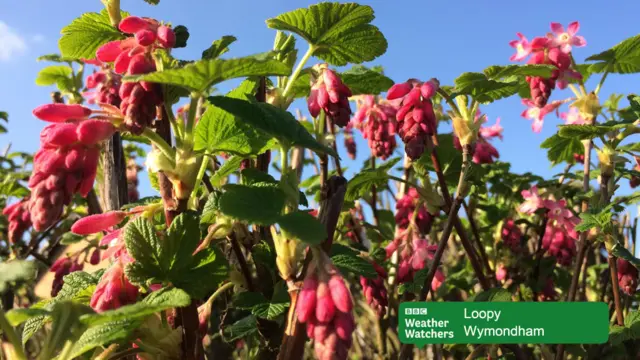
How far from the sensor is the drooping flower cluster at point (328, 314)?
0.82 meters

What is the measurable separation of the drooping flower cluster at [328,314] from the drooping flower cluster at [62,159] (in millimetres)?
408

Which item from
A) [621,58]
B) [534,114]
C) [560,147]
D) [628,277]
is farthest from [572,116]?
[628,277]

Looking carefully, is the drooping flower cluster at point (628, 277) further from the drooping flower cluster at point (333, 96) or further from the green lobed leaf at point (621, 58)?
the drooping flower cluster at point (333, 96)

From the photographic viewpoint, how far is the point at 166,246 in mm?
931

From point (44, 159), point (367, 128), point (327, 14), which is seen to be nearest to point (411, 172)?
point (367, 128)

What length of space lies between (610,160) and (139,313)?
1.81 metres

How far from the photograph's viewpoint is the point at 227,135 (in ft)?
3.48

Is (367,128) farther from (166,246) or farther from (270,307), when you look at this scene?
(166,246)

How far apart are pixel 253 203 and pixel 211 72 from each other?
8.9 inches

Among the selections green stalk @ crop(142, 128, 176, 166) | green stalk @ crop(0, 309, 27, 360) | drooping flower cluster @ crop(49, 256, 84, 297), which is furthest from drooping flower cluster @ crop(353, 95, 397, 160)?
green stalk @ crop(0, 309, 27, 360)

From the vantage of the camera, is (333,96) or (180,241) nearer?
(180,241)

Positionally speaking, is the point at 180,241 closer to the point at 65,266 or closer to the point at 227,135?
the point at 227,135

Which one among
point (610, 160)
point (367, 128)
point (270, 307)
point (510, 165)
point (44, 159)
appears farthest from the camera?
point (510, 165)
